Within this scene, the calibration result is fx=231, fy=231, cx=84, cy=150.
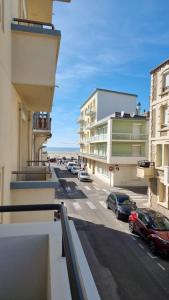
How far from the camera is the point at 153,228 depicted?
1133cm

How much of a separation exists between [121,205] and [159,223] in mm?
4751

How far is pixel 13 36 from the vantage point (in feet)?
15.6

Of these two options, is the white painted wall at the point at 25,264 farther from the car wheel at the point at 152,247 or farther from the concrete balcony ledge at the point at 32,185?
the car wheel at the point at 152,247

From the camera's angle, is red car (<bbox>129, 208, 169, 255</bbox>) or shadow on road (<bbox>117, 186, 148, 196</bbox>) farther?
shadow on road (<bbox>117, 186, 148, 196</bbox>)

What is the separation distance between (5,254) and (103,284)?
6.70 meters

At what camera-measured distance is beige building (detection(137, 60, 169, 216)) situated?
16703mm

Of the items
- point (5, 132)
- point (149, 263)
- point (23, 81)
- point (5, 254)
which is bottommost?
point (149, 263)

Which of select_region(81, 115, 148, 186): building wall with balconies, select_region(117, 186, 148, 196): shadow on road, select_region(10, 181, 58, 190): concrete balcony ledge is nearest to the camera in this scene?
select_region(10, 181, 58, 190): concrete balcony ledge

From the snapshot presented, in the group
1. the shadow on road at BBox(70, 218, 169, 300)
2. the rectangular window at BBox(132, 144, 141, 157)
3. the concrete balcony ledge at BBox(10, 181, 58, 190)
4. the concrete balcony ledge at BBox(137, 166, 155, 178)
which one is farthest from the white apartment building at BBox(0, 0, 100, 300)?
the rectangular window at BBox(132, 144, 141, 157)

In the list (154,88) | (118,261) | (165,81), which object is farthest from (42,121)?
(154,88)

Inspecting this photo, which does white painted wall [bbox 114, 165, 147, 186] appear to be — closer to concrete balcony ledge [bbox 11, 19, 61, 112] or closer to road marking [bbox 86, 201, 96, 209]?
road marking [bbox 86, 201, 96, 209]

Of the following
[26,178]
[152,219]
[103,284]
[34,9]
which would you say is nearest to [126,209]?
[152,219]

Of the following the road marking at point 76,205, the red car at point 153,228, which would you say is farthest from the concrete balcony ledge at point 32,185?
the road marking at point 76,205

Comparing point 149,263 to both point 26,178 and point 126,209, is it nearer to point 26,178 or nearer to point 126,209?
point 126,209
